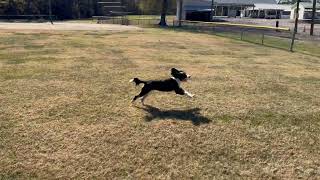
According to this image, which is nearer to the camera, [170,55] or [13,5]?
[170,55]

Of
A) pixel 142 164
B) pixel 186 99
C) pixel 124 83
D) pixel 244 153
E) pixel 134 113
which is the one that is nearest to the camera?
pixel 142 164

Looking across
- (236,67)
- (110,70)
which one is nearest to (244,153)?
(110,70)

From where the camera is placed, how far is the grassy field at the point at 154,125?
5.95 meters

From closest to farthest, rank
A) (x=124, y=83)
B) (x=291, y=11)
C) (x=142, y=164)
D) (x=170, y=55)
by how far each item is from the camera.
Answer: (x=142, y=164) → (x=124, y=83) → (x=170, y=55) → (x=291, y=11)

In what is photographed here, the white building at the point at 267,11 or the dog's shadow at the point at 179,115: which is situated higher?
the white building at the point at 267,11

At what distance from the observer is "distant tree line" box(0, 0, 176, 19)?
183 feet

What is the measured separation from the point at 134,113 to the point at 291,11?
7849 cm

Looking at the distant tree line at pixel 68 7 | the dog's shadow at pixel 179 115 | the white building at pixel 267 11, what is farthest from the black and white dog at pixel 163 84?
the white building at pixel 267 11

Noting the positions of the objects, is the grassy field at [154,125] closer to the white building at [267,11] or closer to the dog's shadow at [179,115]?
the dog's shadow at [179,115]

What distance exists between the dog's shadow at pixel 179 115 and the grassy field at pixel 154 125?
0.9 inches

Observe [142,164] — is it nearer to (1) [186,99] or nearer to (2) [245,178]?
(2) [245,178]

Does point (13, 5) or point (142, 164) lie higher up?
point (13, 5)

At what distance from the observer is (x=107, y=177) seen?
5621 mm

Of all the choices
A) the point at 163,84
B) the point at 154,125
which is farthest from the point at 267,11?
the point at 154,125
